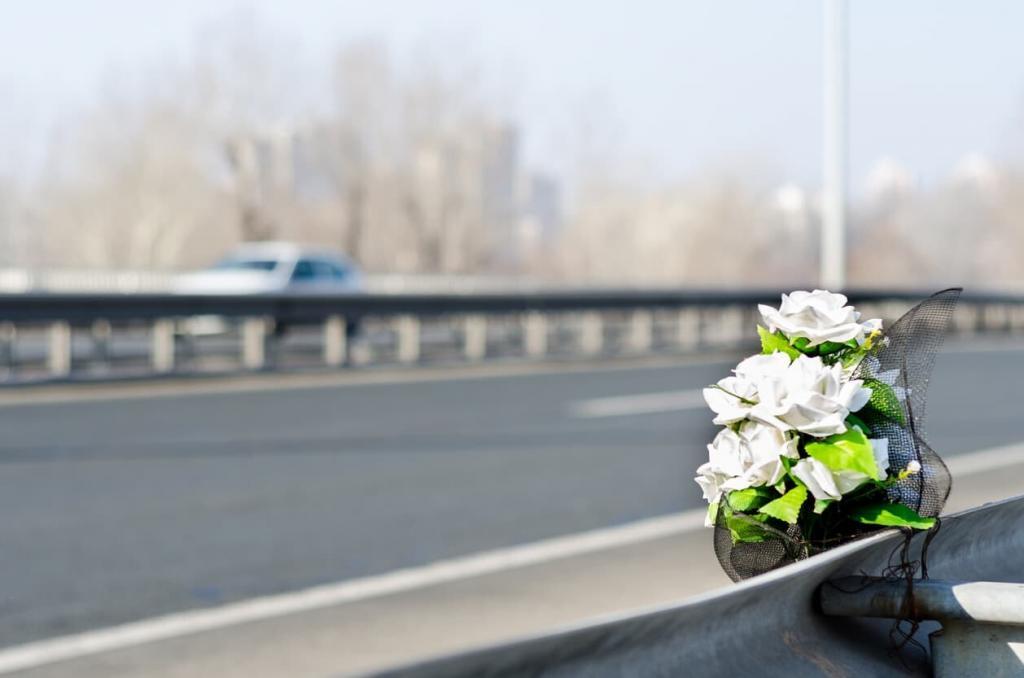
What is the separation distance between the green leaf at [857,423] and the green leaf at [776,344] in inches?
5.4

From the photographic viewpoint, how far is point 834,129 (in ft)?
80.1

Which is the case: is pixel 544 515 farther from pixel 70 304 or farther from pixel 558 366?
pixel 558 366

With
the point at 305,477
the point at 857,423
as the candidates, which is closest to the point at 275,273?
the point at 305,477

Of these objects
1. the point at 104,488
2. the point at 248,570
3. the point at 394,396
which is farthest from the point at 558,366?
the point at 248,570

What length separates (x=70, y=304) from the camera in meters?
16.4

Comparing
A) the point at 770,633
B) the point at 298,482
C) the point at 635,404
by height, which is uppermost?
the point at 770,633

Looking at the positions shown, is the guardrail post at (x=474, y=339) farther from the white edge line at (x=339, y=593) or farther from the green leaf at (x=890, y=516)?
the green leaf at (x=890, y=516)

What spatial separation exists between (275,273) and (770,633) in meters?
25.7

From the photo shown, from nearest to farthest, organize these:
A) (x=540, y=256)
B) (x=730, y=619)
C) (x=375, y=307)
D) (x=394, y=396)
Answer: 1. (x=730, y=619)
2. (x=394, y=396)
3. (x=375, y=307)
4. (x=540, y=256)

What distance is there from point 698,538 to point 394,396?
7989mm

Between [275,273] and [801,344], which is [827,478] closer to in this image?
[801,344]

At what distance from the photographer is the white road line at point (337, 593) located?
533 centimetres

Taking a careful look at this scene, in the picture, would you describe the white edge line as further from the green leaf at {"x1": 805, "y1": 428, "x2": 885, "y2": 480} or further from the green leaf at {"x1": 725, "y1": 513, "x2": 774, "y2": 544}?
the green leaf at {"x1": 805, "y1": 428, "x2": 885, "y2": 480}

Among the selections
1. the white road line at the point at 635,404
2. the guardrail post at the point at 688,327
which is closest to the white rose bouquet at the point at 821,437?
the white road line at the point at 635,404
